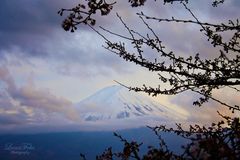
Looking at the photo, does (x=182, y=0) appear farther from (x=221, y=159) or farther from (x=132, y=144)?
(x=221, y=159)

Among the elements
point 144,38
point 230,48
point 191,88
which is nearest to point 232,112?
point 191,88

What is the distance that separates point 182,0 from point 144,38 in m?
0.80

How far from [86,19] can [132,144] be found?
1.41 m

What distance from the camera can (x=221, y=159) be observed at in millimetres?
2395

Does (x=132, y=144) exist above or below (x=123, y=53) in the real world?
below

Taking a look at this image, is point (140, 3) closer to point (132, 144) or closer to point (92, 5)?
point (92, 5)

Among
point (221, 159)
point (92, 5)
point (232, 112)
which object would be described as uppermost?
point (92, 5)

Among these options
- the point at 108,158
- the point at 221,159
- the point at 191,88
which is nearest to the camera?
the point at 221,159

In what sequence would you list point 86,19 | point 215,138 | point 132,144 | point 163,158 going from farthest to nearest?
1. point 132,144
2. point 86,19
3. point 163,158
4. point 215,138

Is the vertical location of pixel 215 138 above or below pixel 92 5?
below

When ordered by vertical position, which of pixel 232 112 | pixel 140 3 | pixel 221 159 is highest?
pixel 140 3

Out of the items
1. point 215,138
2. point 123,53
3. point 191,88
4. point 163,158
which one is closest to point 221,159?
point 215,138

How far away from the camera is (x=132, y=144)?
4.67m

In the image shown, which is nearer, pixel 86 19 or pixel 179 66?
pixel 86 19
